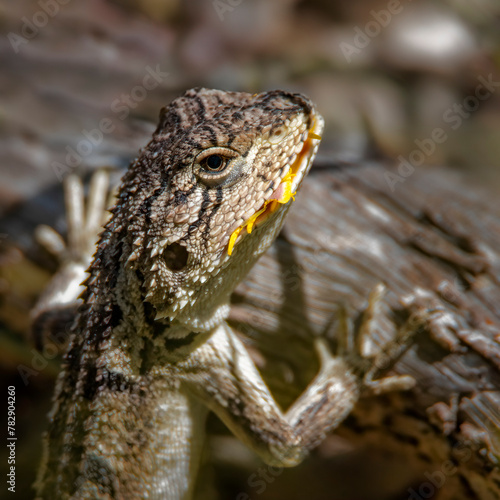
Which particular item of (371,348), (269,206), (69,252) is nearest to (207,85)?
(69,252)

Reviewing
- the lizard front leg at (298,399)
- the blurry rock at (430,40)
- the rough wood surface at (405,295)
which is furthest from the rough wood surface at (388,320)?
the blurry rock at (430,40)

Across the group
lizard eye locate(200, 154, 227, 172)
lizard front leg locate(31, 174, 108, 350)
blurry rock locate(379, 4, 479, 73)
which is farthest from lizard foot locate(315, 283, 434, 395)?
blurry rock locate(379, 4, 479, 73)

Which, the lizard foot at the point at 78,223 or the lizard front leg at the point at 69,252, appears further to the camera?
the lizard foot at the point at 78,223

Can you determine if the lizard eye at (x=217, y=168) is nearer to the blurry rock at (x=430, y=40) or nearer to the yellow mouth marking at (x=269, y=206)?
the yellow mouth marking at (x=269, y=206)

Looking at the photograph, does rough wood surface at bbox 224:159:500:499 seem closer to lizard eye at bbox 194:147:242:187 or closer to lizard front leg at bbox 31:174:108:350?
lizard eye at bbox 194:147:242:187

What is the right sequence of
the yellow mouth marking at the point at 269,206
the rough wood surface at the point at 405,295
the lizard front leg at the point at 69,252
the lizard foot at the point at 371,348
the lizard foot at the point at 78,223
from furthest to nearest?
the lizard foot at the point at 78,223 → the lizard front leg at the point at 69,252 → the lizard foot at the point at 371,348 → the rough wood surface at the point at 405,295 → the yellow mouth marking at the point at 269,206

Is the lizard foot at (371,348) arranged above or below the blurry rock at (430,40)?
below
